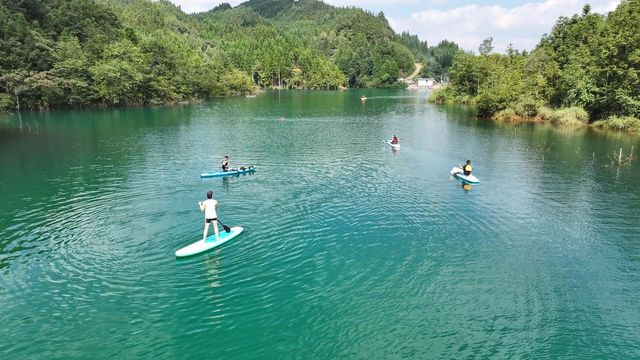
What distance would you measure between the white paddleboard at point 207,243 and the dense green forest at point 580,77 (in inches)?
2532

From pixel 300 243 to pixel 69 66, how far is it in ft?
288

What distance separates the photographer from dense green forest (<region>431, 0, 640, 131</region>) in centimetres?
6431

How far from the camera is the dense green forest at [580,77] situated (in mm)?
64312

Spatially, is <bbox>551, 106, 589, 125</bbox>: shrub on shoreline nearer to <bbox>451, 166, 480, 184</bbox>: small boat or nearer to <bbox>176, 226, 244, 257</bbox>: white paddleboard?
<bbox>451, 166, 480, 184</bbox>: small boat

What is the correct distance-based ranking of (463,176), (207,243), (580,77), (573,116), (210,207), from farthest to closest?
(580,77) < (573,116) < (463,176) < (210,207) < (207,243)

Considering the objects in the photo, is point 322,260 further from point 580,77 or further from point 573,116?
point 580,77

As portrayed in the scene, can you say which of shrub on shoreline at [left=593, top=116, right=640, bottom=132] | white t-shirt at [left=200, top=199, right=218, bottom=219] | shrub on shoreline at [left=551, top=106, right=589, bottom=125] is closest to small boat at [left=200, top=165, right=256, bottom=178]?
white t-shirt at [left=200, top=199, right=218, bottom=219]

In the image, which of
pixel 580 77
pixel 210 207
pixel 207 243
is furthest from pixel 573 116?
pixel 207 243

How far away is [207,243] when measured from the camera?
75.3ft

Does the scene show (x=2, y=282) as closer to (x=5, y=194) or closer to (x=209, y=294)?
(x=209, y=294)

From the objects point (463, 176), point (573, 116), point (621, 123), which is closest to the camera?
point (463, 176)

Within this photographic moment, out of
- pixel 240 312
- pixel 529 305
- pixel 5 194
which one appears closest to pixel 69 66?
pixel 5 194

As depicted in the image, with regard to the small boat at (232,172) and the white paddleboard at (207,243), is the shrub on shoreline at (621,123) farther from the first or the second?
the white paddleboard at (207,243)

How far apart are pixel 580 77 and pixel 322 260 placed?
67.9 m
